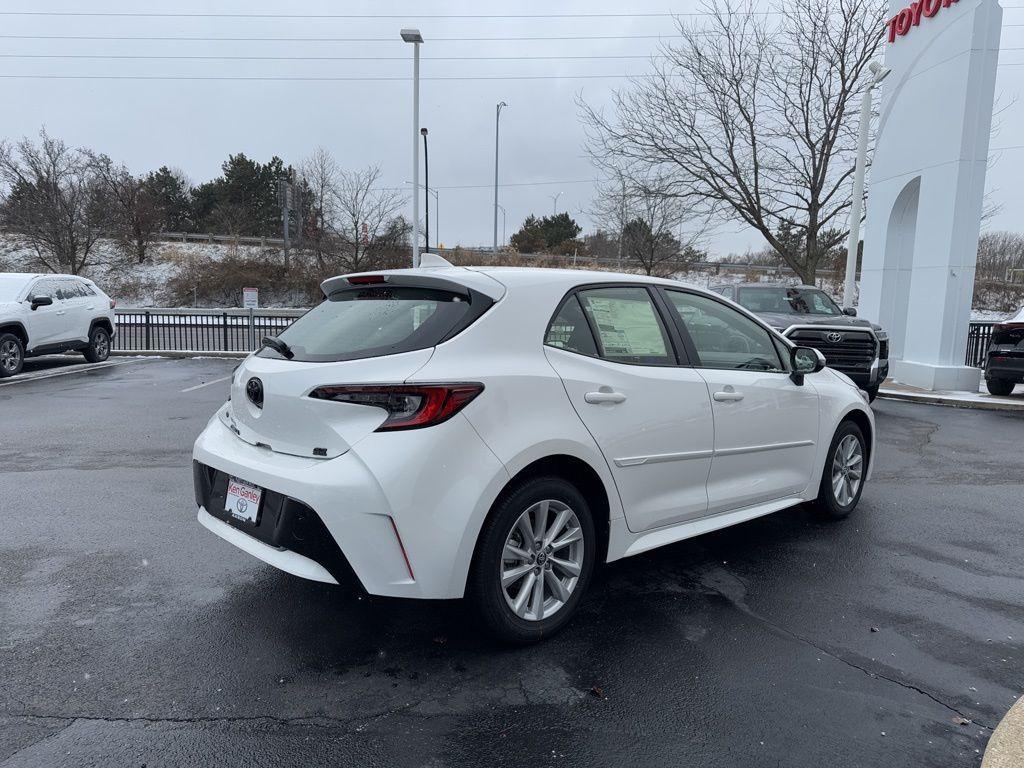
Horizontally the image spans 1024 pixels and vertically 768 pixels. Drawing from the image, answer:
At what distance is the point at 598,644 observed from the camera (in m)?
3.26

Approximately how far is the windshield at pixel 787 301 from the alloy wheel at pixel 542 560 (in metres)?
9.19

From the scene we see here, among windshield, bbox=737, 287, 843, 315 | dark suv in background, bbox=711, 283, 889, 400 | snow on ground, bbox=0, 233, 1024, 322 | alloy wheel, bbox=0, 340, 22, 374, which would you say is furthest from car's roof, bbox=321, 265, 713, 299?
snow on ground, bbox=0, 233, 1024, 322

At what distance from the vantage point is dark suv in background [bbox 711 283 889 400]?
10.1 meters

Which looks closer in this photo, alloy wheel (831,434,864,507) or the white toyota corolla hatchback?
the white toyota corolla hatchback

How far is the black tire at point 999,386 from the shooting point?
39.1ft

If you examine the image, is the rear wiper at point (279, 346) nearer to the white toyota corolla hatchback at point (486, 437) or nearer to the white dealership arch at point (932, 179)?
the white toyota corolla hatchback at point (486, 437)

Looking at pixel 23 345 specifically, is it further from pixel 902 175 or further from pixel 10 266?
pixel 10 266

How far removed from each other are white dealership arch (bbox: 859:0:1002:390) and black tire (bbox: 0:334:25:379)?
1618 centimetres

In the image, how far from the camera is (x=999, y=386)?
39.4ft

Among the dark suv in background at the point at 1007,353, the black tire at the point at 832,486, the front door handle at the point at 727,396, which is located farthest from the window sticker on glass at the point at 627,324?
the dark suv in background at the point at 1007,353

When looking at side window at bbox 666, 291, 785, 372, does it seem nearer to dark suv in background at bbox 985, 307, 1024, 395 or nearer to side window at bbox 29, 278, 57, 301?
dark suv in background at bbox 985, 307, 1024, 395

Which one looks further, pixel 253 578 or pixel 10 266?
pixel 10 266

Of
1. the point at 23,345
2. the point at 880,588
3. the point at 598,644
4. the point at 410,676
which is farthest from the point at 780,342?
the point at 23,345

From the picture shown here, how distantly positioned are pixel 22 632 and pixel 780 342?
448 cm
